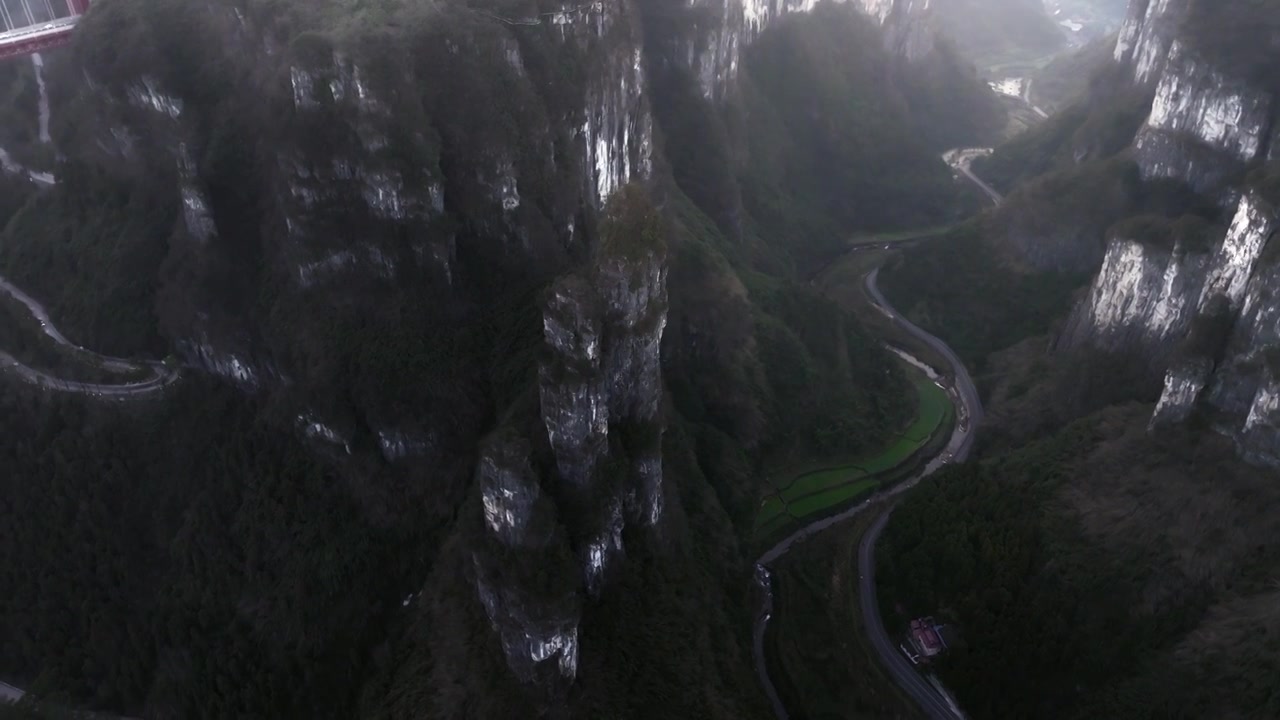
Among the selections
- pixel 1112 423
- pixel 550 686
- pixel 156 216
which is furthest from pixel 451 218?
pixel 1112 423

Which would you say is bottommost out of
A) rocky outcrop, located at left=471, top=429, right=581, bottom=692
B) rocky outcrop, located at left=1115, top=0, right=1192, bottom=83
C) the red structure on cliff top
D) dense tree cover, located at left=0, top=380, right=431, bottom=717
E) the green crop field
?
the green crop field

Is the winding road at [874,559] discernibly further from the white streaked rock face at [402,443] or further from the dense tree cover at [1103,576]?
the white streaked rock face at [402,443]

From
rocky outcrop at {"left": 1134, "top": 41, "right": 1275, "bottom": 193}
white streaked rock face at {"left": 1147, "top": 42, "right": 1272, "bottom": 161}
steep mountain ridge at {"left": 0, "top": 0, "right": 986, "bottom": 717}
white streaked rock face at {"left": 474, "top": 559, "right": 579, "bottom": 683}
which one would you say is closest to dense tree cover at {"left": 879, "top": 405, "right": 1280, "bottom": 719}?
steep mountain ridge at {"left": 0, "top": 0, "right": 986, "bottom": 717}

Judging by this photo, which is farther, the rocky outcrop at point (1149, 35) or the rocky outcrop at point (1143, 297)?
the rocky outcrop at point (1149, 35)

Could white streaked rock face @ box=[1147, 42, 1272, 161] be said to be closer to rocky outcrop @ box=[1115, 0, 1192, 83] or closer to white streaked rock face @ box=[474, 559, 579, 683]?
rocky outcrop @ box=[1115, 0, 1192, 83]

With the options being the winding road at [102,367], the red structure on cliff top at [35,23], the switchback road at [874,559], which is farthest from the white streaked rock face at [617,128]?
the red structure on cliff top at [35,23]

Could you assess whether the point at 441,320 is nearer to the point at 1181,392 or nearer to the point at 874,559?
the point at 874,559

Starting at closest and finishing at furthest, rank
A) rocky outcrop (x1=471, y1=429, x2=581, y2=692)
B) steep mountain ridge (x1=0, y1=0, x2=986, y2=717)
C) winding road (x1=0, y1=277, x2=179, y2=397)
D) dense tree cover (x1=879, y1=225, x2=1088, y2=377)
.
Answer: rocky outcrop (x1=471, y1=429, x2=581, y2=692)
steep mountain ridge (x1=0, y1=0, x2=986, y2=717)
winding road (x1=0, y1=277, x2=179, y2=397)
dense tree cover (x1=879, y1=225, x2=1088, y2=377)
